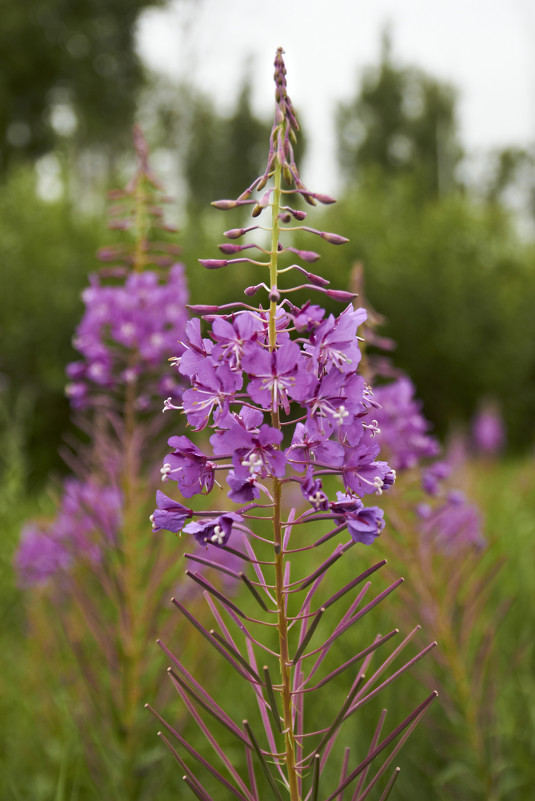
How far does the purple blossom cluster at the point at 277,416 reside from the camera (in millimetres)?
1242

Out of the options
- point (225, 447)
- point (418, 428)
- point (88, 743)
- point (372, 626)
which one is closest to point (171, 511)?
point (225, 447)

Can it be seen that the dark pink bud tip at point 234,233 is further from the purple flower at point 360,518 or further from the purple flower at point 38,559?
the purple flower at point 38,559

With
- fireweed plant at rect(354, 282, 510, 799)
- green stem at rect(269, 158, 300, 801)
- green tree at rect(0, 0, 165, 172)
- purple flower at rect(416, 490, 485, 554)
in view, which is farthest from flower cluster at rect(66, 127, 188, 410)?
green tree at rect(0, 0, 165, 172)

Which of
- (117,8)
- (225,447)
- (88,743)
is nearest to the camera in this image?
(225,447)

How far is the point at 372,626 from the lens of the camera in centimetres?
344

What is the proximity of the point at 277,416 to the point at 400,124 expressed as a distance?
3342 cm

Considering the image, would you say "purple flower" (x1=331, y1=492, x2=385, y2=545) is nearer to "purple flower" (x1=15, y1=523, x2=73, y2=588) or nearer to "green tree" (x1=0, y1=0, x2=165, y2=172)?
"purple flower" (x1=15, y1=523, x2=73, y2=588)

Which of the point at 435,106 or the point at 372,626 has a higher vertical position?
the point at 435,106

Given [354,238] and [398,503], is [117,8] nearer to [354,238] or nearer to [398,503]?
[354,238]

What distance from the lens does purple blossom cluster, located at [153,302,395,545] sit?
4.08 feet

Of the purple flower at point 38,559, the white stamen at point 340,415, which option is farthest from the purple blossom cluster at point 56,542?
the white stamen at point 340,415

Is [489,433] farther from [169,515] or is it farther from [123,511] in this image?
[169,515]

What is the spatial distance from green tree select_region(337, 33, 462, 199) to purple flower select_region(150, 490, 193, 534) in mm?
29132

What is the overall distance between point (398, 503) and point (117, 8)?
78.6 ft
